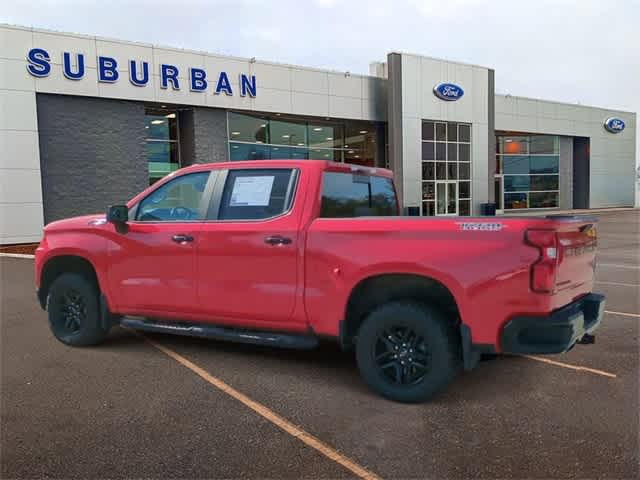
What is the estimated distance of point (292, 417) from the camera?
377cm

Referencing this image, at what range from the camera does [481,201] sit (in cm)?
3125

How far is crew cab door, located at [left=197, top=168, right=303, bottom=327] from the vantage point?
444cm

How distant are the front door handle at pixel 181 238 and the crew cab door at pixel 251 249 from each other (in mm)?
125

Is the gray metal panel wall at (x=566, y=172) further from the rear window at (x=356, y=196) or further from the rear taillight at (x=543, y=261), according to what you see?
the rear taillight at (x=543, y=261)

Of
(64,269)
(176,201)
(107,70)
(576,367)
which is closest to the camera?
(576,367)

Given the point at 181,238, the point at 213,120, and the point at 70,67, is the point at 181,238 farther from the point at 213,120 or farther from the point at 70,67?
the point at 213,120

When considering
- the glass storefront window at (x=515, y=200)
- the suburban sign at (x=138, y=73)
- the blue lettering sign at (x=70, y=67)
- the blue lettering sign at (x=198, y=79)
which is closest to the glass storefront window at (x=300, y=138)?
the suburban sign at (x=138, y=73)

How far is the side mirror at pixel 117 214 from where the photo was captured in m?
5.10

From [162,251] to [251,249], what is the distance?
1.02m

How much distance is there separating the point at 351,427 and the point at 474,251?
4.83ft

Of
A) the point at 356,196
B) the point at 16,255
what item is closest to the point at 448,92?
the point at 16,255

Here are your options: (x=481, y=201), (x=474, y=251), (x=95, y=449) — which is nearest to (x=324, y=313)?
(x=474, y=251)

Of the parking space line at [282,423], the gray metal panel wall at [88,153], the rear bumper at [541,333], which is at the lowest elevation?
the parking space line at [282,423]

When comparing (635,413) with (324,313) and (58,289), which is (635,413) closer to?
(324,313)
